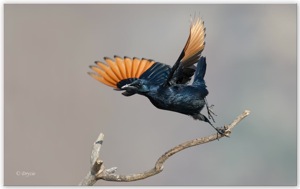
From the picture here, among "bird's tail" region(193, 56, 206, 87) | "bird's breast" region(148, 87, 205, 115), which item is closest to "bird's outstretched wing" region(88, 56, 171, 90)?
"bird's tail" region(193, 56, 206, 87)

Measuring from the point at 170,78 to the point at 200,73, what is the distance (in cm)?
24

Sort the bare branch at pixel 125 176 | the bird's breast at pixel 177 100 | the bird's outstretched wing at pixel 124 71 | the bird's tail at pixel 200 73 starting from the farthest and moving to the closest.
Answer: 1. the bird's outstretched wing at pixel 124 71
2. the bird's tail at pixel 200 73
3. the bird's breast at pixel 177 100
4. the bare branch at pixel 125 176

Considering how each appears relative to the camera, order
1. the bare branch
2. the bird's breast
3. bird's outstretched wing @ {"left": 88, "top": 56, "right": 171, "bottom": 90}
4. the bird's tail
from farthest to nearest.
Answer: bird's outstretched wing @ {"left": 88, "top": 56, "right": 171, "bottom": 90} → the bird's tail → the bird's breast → the bare branch

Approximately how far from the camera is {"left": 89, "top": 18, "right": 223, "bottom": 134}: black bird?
2.94 m

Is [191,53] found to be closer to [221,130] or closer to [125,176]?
[221,130]

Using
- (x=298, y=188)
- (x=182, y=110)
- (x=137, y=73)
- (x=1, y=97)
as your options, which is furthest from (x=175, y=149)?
(x=1, y=97)

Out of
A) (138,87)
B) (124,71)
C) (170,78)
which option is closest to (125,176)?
(138,87)

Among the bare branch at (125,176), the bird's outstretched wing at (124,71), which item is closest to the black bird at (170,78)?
the bird's outstretched wing at (124,71)

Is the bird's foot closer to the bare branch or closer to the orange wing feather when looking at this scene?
the bare branch

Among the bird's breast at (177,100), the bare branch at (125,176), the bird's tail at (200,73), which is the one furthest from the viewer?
the bird's tail at (200,73)

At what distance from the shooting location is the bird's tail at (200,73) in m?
3.15

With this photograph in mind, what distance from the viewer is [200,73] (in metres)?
3.19

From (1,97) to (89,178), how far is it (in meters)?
0.83

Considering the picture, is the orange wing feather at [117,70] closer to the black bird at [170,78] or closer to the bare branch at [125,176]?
the black bird at [170,78]
